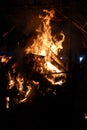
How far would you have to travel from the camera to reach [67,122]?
27.6 ft

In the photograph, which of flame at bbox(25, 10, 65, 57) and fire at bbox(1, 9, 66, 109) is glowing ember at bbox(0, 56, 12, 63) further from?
flame at bbox(25, 10, 65, 57)

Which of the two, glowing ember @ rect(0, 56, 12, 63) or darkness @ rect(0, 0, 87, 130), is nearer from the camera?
darkness @ rect(0, 0, 87, 130)

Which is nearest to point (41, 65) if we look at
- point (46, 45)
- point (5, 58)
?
point (5, 58)

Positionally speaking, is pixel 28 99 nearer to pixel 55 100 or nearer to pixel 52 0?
pixel 55 100

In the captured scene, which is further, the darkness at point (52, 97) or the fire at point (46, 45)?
the fire at point (46, 45)

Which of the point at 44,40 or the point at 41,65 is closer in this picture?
the point at 41,65

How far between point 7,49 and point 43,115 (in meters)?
4.65

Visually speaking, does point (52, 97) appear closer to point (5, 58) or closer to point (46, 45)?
point (5, 58)

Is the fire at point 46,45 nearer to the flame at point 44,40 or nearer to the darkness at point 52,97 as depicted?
the flame at point 44,40

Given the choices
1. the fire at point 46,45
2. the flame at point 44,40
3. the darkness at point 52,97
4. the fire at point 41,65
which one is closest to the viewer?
the darkness at point 52,97

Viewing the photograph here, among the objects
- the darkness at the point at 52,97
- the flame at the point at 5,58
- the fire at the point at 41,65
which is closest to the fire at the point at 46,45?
the fire at the point at 41,65

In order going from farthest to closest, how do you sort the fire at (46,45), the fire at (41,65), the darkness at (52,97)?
the fire at (46,45) < the fire at (41,65) < the darkness at (52,97)

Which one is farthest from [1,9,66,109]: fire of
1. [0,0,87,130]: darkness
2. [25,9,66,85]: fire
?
[0,0,87,130]: darkness

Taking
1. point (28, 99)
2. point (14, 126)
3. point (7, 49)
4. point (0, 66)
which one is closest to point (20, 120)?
point (14, 126)
